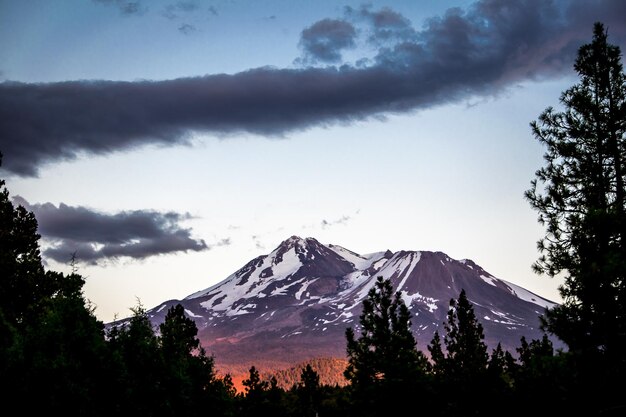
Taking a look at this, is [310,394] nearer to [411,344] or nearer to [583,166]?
[411,344]

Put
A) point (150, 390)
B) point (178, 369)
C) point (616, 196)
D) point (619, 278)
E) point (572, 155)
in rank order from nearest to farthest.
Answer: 1. point (619, 278)
2. point (616, 196)
3. point (572, 155)
4. point (150, 390)
5. point (178, 369)

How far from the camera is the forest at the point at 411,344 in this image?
638 inches

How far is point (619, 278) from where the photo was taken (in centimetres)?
1656

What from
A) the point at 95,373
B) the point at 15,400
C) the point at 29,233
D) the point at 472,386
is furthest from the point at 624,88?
the point at 29,233

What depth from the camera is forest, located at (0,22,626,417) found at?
16.2 m

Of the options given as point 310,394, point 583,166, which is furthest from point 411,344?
point 310,394

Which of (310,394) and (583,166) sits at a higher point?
(583,166)

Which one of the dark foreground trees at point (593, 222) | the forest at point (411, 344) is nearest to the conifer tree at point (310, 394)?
the forest at point (411, 344)

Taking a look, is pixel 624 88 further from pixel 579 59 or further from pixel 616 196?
pixel 616 196

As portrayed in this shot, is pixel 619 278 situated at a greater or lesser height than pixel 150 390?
greater

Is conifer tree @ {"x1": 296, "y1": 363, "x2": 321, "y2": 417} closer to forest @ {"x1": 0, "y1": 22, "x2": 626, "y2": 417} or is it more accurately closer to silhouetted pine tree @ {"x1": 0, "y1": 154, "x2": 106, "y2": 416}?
forest @ {"x1": 0, "y1": 22, "x2": 626, "y2": 417}

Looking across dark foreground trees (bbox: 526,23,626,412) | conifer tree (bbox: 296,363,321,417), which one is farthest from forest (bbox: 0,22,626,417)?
conifer tree (bbox: 296,363,321,417)

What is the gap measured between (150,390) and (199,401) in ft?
24.9

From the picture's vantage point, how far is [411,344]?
40.9 meters
